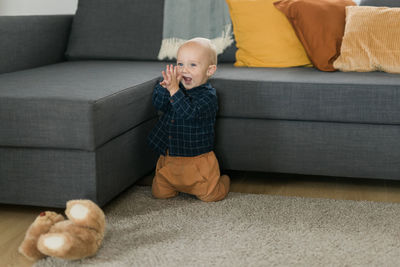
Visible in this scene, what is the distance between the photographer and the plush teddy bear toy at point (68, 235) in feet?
4.87

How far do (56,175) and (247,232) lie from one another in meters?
0.68

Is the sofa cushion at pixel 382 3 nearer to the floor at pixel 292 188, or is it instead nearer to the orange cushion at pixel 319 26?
the orange cushion at pixel 319 26

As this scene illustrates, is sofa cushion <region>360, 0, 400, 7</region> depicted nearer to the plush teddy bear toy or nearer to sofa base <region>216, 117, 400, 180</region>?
sofa base <region>216, 117, 400, 180</region>

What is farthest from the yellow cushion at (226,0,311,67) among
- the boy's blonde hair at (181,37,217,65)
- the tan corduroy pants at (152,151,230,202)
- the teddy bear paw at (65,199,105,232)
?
the teddy bear paw at (65,199,105,232)

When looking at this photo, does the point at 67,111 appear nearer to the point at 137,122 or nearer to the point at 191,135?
the point at 137,122

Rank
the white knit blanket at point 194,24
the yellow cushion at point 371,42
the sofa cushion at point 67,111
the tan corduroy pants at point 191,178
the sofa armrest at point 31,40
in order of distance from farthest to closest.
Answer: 1. the white knit blanket at point 194,24
2. the sofa armrest at point 31,40
3. the yellow cushion at point 371,42
4. the tan corduroy pants at point 191,178
5. the sofa cushion at point 67,111

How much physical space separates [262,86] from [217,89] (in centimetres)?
19

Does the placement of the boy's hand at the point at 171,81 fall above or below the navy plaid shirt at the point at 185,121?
above

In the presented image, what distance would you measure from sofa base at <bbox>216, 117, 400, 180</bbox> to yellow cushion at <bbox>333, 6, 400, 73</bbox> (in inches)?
14.6

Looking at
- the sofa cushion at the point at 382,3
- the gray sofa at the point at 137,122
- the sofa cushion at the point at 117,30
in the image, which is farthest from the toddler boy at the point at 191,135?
the sofa cushion at the point at 382,3

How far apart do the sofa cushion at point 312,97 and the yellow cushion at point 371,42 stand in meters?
0.09

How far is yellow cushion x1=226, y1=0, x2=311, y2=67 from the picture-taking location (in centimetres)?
262

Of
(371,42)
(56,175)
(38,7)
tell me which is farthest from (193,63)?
(38,7)

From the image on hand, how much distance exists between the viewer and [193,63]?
2.09m
